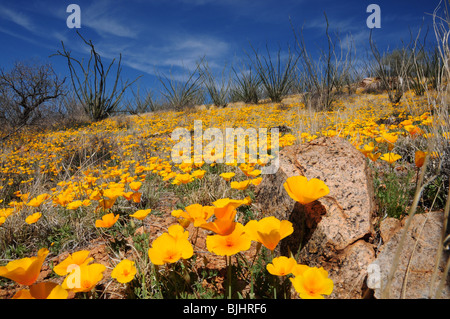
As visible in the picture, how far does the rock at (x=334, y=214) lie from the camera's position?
1.19m

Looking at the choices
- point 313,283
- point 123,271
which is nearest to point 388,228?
point 313,283

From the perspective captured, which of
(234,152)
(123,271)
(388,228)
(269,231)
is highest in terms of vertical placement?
(234,152)

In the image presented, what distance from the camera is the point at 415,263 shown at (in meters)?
1.05

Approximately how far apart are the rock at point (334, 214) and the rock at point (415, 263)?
0.36ft

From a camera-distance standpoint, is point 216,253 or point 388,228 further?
point 388,228

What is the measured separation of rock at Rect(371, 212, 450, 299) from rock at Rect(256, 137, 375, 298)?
0.11 meters

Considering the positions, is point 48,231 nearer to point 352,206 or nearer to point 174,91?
point 352,206

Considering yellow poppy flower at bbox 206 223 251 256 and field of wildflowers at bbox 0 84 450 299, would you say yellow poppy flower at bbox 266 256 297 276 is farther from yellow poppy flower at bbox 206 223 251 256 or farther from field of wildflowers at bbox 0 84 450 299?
yellow poppy flower at bbox 206 223 251 256

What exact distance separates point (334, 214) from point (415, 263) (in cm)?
41

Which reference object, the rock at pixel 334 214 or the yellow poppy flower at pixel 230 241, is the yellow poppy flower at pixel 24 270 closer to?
the yellow poppy flower at pixel 230 241

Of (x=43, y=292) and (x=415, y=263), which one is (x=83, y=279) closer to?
(x=43, y=292)

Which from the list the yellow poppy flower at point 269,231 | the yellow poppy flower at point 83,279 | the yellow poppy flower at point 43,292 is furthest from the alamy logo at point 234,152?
the yellow poppy flower at point 43,292

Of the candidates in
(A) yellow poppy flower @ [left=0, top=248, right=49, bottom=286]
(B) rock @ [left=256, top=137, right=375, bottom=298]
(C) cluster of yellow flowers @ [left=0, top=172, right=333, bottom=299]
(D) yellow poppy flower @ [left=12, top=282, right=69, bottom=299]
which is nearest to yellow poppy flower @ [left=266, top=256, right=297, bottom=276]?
(C) cluster of yellow flowers @ [left=0, top=172, right=333, bottom=299]

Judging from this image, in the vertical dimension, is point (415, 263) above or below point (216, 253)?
below
